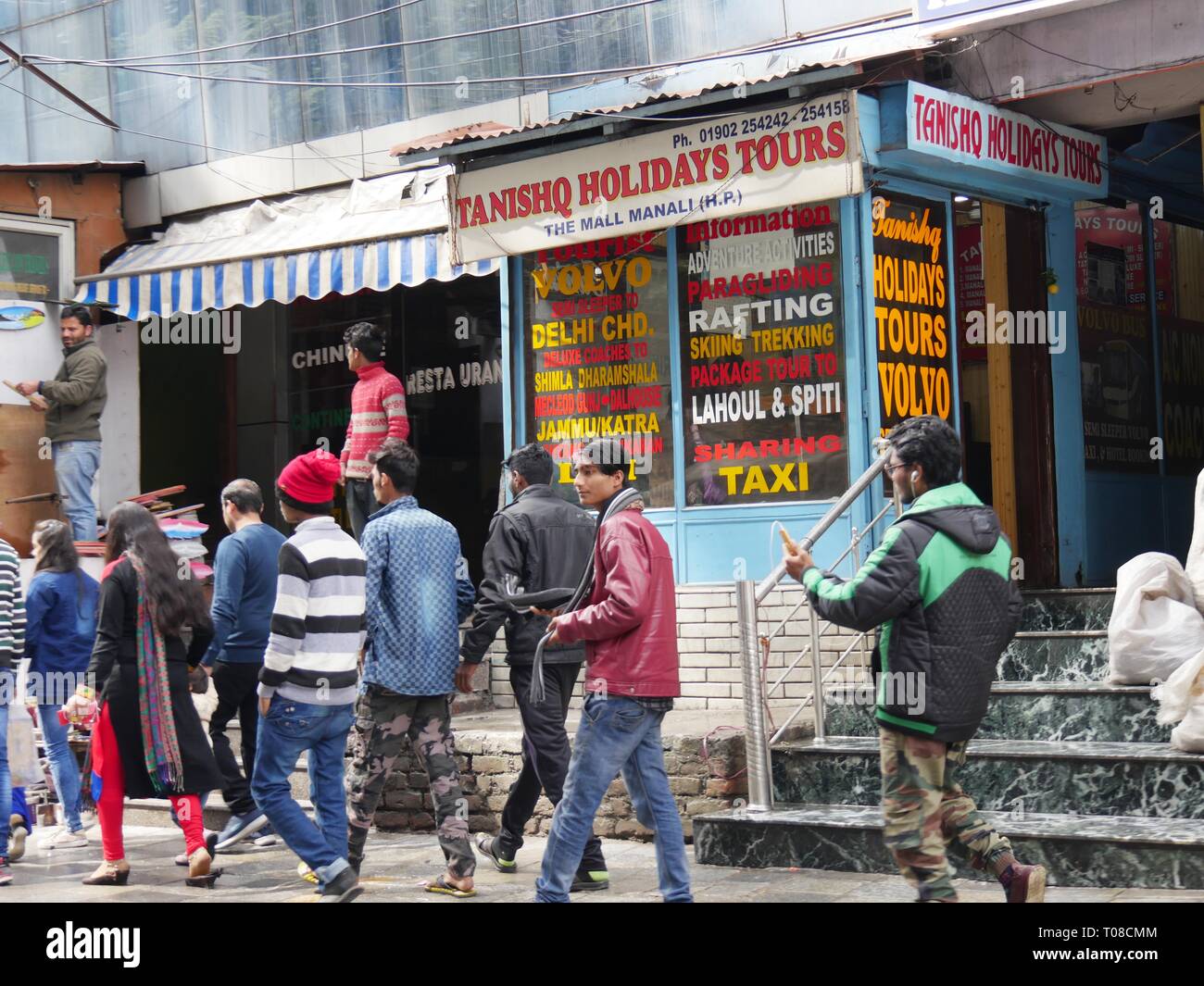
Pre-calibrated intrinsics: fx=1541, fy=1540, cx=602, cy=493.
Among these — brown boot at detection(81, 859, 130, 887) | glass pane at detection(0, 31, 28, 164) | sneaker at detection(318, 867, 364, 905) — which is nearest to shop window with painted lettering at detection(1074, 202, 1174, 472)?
sneaker at detection(318, 867, 364, 905)

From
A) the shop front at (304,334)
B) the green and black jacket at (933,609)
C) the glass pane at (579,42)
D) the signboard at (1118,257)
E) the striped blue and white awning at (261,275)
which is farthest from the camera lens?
the shop front at (304,334)

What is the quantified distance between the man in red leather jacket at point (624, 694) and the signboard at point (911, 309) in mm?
3376

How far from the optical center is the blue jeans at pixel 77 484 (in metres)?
12.0

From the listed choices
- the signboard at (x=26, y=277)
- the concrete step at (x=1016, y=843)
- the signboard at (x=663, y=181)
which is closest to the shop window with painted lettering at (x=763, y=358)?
the signboard at (x=663, y=181)

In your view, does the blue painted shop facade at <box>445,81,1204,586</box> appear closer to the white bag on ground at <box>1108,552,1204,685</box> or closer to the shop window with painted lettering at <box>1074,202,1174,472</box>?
the shop window with painted lettering at <box>1074,202,1174,472</box>

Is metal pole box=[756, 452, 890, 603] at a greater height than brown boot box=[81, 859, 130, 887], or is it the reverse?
metal pole box=[756, 452, 890, 603]

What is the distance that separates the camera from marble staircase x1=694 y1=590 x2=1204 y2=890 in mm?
6365

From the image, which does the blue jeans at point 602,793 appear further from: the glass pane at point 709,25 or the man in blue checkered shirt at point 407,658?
the glass pane at point 709,25

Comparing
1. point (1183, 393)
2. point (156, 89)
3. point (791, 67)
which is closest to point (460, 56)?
point (791, 67)

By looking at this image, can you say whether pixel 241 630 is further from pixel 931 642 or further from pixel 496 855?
pixel 931 642

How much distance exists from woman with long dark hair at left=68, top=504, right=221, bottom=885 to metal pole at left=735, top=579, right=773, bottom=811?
2572mm

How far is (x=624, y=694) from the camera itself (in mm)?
5820

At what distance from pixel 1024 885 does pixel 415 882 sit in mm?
3142
